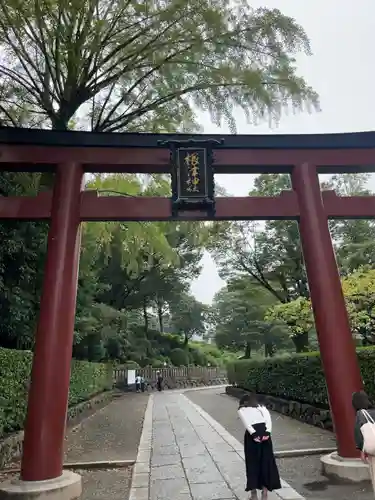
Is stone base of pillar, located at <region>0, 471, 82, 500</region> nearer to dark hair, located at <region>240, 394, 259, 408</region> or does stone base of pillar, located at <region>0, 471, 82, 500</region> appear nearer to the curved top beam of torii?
dark hair, located at <region>240, 394, 259, 408</region>

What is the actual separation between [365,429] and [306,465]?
417cm

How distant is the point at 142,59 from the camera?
11078 mm

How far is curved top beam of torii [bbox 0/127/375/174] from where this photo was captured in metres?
7.55

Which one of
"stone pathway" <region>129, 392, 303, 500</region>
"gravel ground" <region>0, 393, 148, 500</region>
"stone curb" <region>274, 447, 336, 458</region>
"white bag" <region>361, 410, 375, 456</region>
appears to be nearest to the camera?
"white bag" <region>361, 410, 375, 456</region>

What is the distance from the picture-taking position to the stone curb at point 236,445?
225 inches

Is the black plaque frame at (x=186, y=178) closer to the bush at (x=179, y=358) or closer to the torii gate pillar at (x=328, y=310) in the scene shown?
the torii gate pillar at (x=328, y=310)

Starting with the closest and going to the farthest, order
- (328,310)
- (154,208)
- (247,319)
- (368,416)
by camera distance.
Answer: (368,416) → (328,310) → (154,208) → (247,319)

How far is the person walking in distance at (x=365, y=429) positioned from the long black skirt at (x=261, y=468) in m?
1.54

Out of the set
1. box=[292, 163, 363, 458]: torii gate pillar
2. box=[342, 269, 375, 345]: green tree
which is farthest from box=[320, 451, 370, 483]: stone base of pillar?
box=[342, 269, 375, 345]: green tree

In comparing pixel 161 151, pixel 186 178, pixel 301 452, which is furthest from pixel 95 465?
pixel 161 151

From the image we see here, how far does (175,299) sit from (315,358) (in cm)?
2817

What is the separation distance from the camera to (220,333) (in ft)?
128

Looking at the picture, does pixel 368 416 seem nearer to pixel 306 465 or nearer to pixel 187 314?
pixel 306 465

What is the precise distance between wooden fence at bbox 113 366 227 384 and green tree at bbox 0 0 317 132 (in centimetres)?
2307
